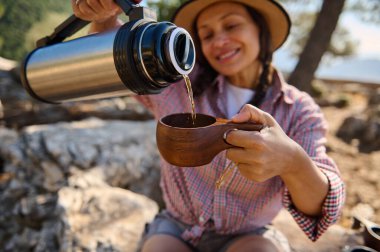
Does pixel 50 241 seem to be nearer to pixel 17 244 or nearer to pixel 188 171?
pixel 17 244

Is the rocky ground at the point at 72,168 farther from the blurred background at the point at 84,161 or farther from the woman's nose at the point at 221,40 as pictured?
the woman's nose at the point at 221,40

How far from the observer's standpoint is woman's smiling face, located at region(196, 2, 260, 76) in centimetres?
154

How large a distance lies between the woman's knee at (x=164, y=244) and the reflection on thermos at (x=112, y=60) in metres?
0.72

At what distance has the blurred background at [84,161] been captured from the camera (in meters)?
2.15

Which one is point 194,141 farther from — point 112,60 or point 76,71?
point 76,71

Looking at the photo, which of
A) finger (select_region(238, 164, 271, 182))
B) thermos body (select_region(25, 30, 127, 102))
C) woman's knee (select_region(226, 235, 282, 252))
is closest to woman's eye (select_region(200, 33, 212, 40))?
thermos body (select_region(25, 30, 127, 102))

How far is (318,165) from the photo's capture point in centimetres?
130

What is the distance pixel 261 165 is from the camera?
0.94 metres

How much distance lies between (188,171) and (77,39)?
75cm

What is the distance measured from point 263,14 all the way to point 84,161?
76.1 inches

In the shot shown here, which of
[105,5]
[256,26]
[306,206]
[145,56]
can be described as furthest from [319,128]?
[105,5]

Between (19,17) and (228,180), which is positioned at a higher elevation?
(228,180)

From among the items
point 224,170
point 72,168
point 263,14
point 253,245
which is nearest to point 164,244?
point 253,245

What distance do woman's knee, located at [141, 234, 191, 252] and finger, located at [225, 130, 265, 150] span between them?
782 millimetres
